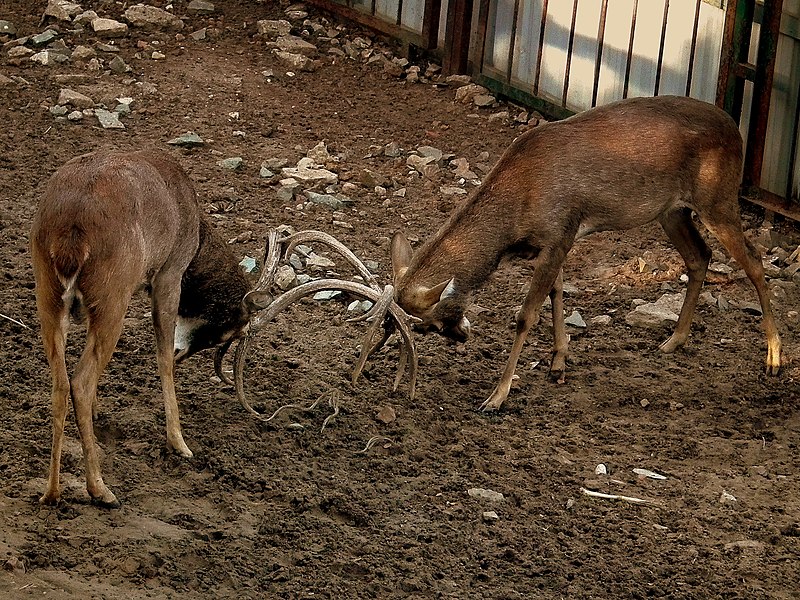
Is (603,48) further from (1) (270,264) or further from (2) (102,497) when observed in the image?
(2) (102,497)

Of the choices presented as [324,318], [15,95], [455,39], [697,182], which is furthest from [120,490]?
[455,39]

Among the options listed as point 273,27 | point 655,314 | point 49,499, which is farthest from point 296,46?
point 49,499

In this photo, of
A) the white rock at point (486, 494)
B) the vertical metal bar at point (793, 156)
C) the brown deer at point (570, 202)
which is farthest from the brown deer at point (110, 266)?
the vertical metal bar at point (793, 156)

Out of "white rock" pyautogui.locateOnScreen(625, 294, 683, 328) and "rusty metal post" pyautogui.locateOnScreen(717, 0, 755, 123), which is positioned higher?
"rusty metal post" pyautogui.locateOnScreen(717, 0, 755, 123)

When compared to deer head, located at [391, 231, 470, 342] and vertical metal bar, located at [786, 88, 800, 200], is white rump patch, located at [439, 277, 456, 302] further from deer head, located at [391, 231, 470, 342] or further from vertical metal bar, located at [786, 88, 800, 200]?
vertical metal bar, located at [786, 88, 800, 200]

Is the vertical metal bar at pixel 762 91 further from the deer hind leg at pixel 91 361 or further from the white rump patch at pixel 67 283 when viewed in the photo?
the white rump patch at pixel 67 283

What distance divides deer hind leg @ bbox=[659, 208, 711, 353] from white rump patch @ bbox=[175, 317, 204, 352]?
3065 millimetres

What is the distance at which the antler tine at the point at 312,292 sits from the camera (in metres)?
6.38

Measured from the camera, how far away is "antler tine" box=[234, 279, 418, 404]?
251 inches

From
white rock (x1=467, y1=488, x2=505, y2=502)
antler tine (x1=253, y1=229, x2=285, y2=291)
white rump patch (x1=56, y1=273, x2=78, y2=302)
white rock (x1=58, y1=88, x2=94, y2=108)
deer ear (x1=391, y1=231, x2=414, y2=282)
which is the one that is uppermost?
white rump patch (x1=56, y1=273, x2=78, y2=302)

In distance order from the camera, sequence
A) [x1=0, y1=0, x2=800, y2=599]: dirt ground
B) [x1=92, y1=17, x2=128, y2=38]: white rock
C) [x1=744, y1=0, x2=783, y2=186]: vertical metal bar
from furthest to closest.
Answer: [x1=92, y1=17, x2=128, y2=38]: white rock, [x1=744, y1=0, x2=783, y2=186]: vertical metal bar, [x1=0, y1=0, x2=800, y2=599]: dirt ground

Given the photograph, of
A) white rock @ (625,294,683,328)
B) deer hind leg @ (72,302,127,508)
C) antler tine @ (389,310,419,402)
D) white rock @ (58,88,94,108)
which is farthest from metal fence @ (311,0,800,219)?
deer hind leg @ (72,302,127,508)

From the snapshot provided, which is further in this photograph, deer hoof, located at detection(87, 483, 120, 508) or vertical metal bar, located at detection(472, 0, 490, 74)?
vertical metal bar, located at detection(472, 0, 490, 74)

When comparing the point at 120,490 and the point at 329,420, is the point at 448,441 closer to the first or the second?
the point at 329,420
